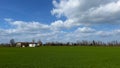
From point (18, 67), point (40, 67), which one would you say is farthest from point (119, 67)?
point (18, 67)

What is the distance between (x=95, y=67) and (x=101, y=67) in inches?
28.8

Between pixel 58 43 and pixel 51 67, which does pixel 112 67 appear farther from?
pixel 58 43

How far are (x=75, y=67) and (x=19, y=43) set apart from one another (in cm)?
17729

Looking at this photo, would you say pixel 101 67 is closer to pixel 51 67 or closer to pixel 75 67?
pixel 75 67

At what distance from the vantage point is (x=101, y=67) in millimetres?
24922

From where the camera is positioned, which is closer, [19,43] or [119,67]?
[119,67]

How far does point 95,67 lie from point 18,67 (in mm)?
9213

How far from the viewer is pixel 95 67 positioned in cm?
2522

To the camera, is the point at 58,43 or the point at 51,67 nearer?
the point at 51,67

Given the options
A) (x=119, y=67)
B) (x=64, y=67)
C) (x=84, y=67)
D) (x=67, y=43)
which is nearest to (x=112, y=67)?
(x=119, y=67)

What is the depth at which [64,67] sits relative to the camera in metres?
24.7

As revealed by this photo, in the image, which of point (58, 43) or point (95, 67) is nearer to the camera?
point (95, 67)

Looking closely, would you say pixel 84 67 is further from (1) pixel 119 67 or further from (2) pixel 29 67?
(2) pixel 29 67

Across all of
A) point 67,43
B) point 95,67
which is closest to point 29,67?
point 95,67
